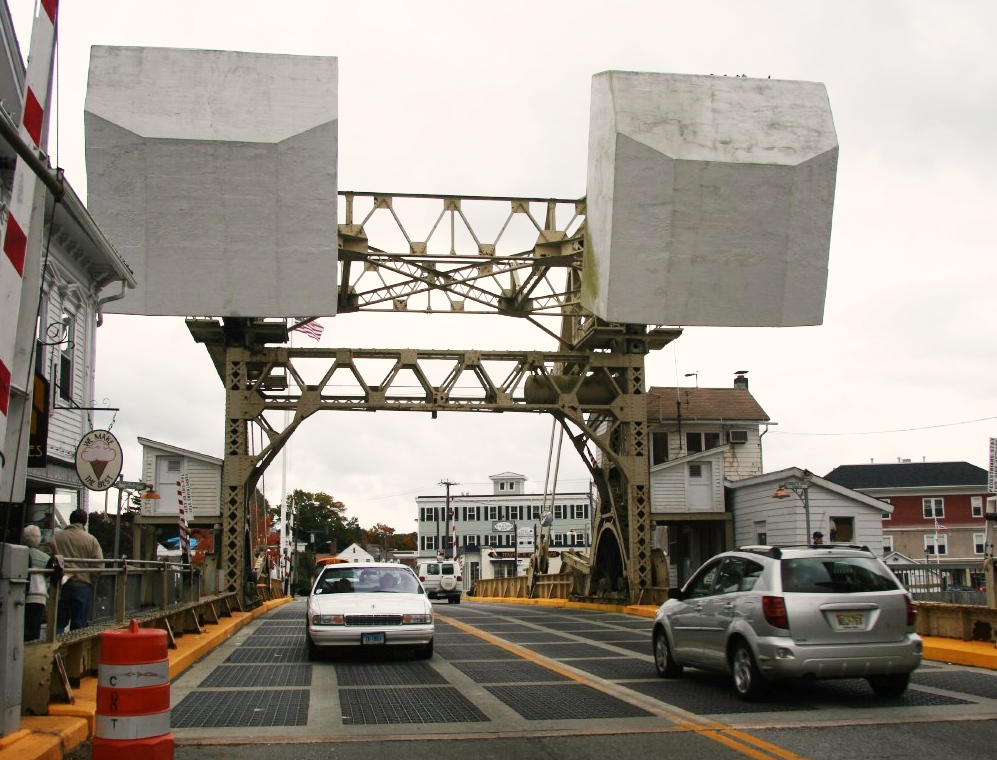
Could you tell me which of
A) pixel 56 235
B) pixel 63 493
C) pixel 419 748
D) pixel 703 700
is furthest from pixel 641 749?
pixel 63 493

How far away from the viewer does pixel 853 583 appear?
10133mm

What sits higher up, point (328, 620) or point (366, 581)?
point (366, 581)

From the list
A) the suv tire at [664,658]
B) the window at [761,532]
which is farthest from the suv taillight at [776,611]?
the window at [761,532]

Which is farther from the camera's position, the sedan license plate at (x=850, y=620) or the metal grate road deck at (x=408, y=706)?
the sedan license plate at (x=850, y=620)

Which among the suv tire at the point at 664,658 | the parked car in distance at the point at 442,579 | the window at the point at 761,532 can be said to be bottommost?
the parked car in distance at the point at 442,579

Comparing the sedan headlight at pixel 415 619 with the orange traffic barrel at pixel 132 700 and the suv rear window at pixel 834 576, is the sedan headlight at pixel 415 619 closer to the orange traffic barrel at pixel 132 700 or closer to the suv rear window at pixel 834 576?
the suv rear window at pixel 834 576

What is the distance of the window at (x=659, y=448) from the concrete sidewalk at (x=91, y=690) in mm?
14813

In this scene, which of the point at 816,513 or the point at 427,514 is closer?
the point at 816,513

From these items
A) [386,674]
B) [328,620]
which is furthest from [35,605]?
[328,620]

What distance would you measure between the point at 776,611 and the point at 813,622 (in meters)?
0.34

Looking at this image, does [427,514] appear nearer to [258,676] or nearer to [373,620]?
[373,620]

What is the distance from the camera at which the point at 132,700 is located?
6496mm

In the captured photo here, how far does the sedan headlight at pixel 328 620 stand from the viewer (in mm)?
13977

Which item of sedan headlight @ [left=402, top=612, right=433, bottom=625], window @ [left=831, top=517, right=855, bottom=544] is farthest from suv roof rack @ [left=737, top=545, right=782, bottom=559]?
window @ [left=831, top=517, right=855, bottom=544]
